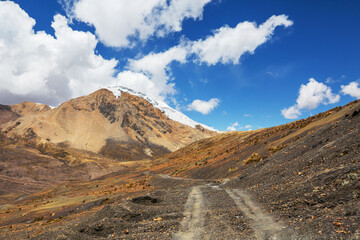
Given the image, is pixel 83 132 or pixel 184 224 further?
pixel 83 132

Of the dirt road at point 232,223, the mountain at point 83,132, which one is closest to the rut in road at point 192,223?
the dirt road at point 232,223

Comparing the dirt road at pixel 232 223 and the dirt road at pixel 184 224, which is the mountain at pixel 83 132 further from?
the dirt road at pixel 232 223

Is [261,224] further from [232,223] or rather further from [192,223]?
[192,223]

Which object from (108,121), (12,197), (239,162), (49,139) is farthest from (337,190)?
(108,121)

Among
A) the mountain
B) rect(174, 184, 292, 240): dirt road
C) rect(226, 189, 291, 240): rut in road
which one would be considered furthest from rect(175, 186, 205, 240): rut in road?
the mountain

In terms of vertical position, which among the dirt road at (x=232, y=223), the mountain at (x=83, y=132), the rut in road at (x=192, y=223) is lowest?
the rut in road at (x=192, y=223)

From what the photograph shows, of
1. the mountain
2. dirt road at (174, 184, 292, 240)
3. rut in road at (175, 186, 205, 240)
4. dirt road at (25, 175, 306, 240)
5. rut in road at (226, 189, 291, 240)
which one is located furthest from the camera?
the mountain

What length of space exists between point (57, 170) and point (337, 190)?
109880 mm

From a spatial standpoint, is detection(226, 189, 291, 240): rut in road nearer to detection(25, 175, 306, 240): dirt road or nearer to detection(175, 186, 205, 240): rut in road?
detection(25, 175, 306, 240): dirt road

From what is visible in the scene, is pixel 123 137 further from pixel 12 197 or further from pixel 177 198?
pixel 177 198

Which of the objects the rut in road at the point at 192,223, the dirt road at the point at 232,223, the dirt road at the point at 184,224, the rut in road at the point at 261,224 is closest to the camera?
the rut in road at the point at 261,224

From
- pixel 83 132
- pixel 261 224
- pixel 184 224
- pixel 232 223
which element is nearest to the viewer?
pixel 261 224

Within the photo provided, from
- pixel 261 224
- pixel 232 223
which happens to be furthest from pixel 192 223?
pixel 261 224

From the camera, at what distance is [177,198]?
21469mm
